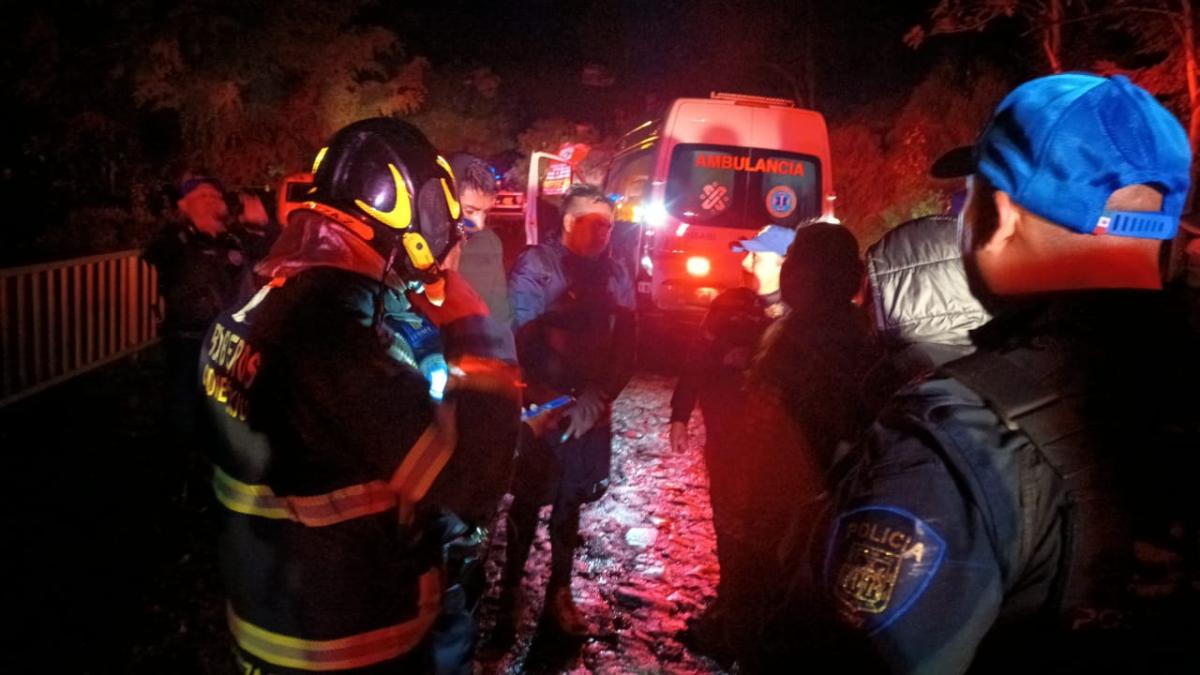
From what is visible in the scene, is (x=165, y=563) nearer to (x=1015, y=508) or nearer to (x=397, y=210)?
(x=397, y=210)

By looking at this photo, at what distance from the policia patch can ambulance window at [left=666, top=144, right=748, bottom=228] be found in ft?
26.1

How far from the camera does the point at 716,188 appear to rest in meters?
9.02

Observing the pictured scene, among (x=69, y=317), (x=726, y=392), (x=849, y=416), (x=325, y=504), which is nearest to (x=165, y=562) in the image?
(x=726, y=392)

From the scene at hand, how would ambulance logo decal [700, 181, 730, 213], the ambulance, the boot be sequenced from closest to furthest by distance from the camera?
the boot
the ambulance
ambulance logo decal [700, 181, 730, 213]

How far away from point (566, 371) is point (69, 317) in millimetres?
5738

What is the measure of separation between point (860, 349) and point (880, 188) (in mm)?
15102

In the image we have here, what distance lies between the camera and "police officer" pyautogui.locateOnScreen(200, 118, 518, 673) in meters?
1.61

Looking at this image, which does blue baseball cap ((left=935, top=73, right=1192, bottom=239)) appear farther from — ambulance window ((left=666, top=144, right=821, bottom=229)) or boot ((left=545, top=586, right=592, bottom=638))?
ambulance window ((left=666, top=144, right=821, bottom=229))

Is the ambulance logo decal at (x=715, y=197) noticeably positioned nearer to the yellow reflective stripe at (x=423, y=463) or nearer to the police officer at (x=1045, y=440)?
the yellow reflective stripe at (x=423, y=463)

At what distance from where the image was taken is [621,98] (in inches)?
1344

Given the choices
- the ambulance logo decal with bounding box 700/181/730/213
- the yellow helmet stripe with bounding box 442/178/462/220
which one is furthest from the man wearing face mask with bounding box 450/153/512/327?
the ambulance logo decal with bounding box 700/181/730/213

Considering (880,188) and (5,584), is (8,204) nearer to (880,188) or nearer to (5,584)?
(5,584)

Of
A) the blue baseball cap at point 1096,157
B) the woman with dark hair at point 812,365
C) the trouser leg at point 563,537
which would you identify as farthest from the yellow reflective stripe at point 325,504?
the trouser leg at point 563,537

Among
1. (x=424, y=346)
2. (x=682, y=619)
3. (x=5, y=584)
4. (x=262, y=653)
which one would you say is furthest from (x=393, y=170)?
(x=5, y=584)
